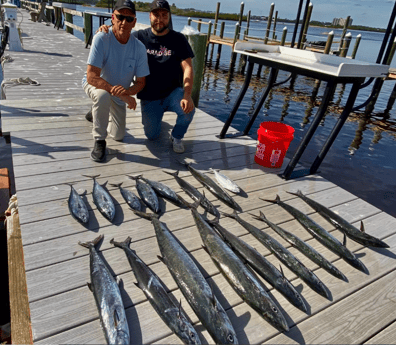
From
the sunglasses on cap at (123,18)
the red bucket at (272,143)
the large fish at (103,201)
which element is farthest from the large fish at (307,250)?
the sunglasses on cap at (123,18)

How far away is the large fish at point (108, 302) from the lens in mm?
1895

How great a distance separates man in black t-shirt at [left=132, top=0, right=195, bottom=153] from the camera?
14.7 ft

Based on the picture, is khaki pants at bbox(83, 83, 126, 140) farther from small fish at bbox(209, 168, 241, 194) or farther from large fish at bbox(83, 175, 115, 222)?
small fish at bbox(209, 168, 241, 194)

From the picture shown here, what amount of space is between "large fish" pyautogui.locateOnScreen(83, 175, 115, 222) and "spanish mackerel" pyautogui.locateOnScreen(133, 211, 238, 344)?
0.56 metres

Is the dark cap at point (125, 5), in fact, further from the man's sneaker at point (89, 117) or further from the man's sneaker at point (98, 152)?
the man's sneaker at point (89, 117)

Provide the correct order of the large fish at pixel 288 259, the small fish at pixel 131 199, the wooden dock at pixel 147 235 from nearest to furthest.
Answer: the wooden dock at pixel 147 235, the large fish at pixel 288 259, the small fish at pixel 131 199

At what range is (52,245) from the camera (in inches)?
105

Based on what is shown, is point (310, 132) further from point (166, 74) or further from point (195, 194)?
point (166, 74)

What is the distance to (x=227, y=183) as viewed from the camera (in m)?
3.85

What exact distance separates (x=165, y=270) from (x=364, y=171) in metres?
8.58

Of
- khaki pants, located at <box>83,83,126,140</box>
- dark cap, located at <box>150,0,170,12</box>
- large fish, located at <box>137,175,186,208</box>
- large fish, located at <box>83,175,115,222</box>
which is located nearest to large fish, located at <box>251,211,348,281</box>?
large fish, located at <box>137,175,186,208</box>

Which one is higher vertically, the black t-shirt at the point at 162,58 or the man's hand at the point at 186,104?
the black t-shirt at the point at 162,58

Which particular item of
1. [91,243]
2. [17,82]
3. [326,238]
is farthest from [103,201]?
[17,82]

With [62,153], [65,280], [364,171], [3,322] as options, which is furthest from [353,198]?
[364,171]
